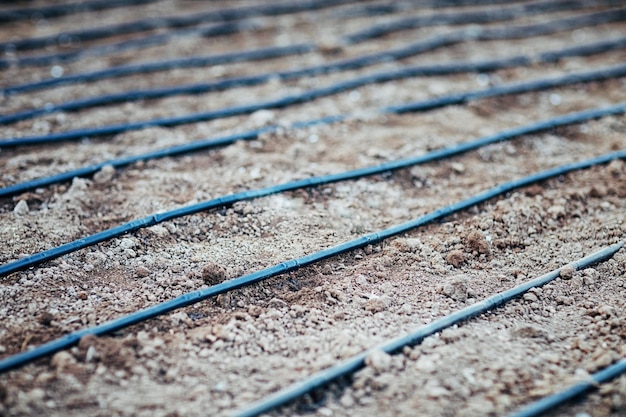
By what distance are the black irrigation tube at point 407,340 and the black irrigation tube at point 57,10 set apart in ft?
24.3

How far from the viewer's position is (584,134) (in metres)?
5.69

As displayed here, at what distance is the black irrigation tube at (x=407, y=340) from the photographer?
9.89 feet

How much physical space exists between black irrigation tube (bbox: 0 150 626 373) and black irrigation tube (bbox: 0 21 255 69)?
149 inches

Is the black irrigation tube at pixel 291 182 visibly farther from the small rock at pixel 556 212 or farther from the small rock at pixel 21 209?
the small rock at pixel 556 212

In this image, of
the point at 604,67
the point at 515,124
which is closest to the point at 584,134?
the point at 515,124

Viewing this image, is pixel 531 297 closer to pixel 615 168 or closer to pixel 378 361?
pixel 378 361

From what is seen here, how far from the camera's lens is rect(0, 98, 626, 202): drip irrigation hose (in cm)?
470

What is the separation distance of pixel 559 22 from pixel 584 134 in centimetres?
329

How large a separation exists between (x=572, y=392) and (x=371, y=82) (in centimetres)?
435

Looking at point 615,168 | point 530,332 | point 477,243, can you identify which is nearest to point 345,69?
point 615,168

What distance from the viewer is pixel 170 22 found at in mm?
7961

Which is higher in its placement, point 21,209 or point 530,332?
point 21,209

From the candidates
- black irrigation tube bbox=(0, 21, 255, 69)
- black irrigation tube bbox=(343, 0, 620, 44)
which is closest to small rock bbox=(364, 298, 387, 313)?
black irrigation tube bbox=(343, 0, 620, 44)

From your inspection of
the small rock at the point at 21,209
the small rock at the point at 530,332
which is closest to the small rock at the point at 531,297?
the small rock at the point at 530,332
